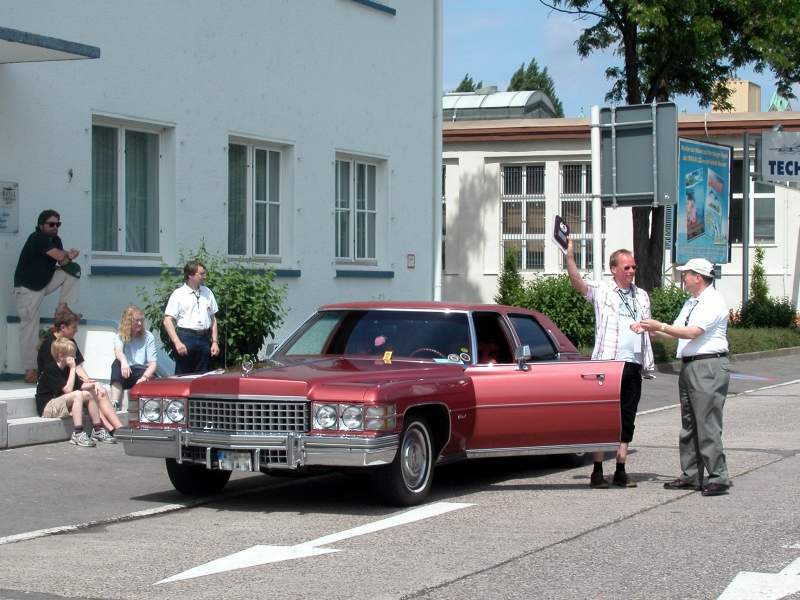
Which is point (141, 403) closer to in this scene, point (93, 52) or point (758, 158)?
point (93, 52)

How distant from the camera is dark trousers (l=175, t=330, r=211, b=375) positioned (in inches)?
524

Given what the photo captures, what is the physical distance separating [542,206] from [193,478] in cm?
2653

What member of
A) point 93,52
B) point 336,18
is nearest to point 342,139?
point 336,18

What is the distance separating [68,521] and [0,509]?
0.61 meters

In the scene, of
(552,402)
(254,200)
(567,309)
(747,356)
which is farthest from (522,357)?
(747,356)

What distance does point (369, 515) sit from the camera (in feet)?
29.9

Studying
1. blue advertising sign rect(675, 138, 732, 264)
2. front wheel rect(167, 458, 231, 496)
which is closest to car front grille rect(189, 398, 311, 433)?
front wheel rect(167, 458, 231, 496)

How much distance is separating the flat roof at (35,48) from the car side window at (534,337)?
5.17m

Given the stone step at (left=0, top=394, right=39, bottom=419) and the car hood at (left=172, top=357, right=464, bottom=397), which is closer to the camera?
the car hood at (left=172, top=357, right=464, bottom=397)

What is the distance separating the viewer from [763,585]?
6.79 meters

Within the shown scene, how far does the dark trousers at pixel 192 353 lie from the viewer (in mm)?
13298

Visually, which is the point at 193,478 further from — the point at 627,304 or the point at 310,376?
the point at 627,304

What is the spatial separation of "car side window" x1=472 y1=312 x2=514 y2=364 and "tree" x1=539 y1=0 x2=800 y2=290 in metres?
15.9

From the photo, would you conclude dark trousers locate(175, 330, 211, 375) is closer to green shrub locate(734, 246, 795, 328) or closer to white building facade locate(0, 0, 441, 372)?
white building facade locate(0, 0, 441, 372)
